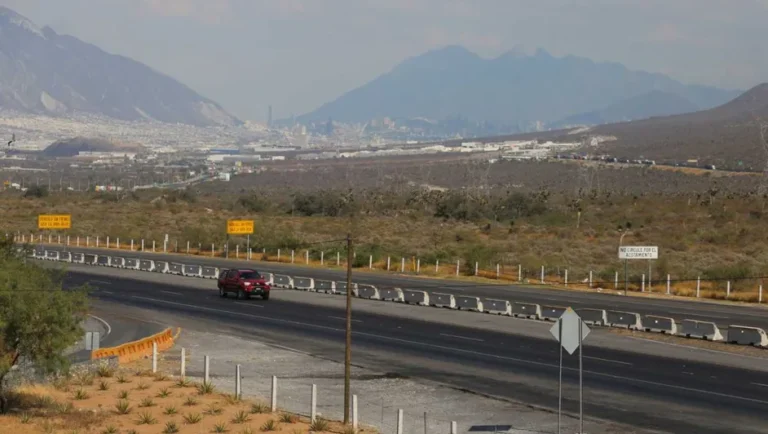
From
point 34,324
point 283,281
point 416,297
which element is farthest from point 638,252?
point 34,324

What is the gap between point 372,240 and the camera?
9425 cm

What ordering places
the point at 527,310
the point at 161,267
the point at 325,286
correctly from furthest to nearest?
the point at 161,267 → the point at 325,286 → the point at 527,310

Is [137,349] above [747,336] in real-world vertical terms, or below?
below

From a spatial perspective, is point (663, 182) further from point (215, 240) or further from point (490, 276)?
point (490, 276)

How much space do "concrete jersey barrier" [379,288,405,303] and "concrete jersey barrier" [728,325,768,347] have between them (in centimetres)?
1846

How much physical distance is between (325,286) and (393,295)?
5.93 m

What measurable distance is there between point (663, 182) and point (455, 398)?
15159 cm

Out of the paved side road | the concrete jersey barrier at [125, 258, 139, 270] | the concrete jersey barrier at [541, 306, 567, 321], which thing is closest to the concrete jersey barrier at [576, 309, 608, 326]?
the concrete jersey barrier at [541, 306, 567, 321]

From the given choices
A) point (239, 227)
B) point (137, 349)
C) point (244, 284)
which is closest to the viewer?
point (137, 349)

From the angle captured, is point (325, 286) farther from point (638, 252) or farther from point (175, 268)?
point (175, 268)

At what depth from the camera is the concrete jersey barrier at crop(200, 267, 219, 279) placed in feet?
225

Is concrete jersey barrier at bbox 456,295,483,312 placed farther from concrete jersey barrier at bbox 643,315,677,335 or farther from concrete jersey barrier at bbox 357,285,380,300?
concrete jersey barrier at bbox 643,315,677,335

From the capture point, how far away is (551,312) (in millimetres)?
47688

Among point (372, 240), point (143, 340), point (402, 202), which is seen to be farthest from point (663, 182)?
point (143, 340)
